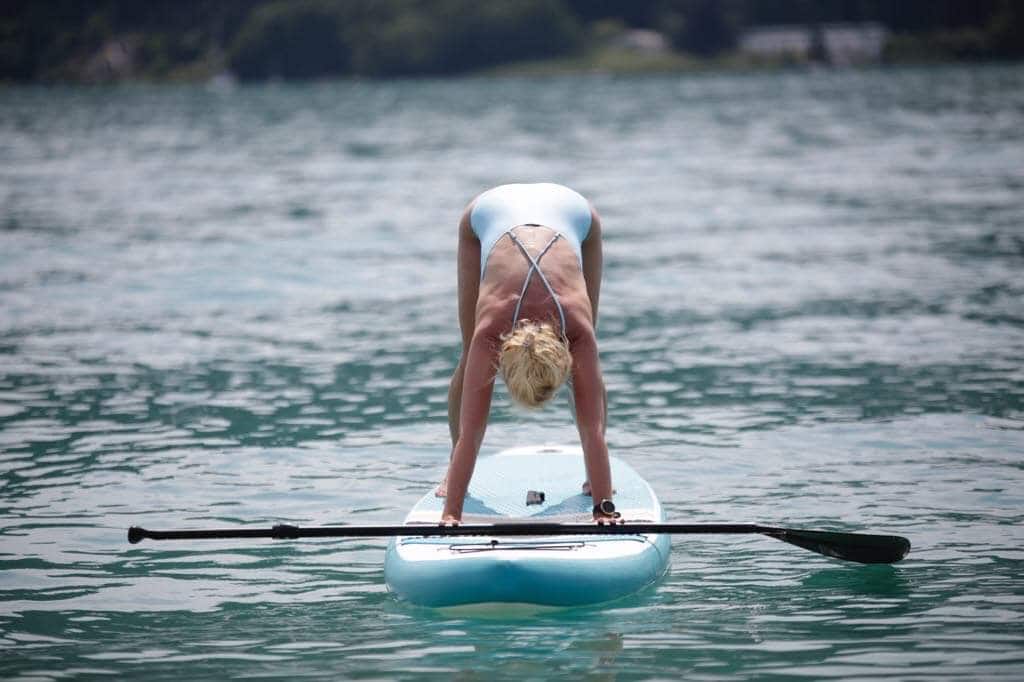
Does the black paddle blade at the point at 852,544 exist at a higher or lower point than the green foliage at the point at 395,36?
lower

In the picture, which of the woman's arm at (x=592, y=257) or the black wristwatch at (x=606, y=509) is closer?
the black wristwatch at (x=606, y=509)

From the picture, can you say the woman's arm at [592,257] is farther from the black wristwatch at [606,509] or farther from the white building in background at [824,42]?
the white building in background at [824,42]

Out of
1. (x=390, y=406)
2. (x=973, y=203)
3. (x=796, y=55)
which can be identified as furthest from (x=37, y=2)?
(x=390, y=406)

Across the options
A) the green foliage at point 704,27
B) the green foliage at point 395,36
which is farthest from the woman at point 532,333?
the green foliage at point 704,27

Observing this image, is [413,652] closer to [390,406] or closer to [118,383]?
[390,406]

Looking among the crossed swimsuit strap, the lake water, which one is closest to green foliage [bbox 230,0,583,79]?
the lake water

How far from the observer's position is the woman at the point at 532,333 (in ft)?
23.6

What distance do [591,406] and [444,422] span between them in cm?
453

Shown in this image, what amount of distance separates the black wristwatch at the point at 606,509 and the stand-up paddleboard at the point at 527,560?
0.18 metres

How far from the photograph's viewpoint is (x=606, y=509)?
7.80 m

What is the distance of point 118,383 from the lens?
1360 centimetres

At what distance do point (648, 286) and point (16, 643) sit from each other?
12.0 m

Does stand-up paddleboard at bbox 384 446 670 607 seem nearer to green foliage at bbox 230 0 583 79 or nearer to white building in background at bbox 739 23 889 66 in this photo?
green foliage at bbox 230 0 583 79

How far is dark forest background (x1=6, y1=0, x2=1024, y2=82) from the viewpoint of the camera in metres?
130
